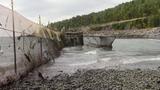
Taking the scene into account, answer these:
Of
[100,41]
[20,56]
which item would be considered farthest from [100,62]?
[100,41]

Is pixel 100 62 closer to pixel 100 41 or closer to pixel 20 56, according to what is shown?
pixel 20 56

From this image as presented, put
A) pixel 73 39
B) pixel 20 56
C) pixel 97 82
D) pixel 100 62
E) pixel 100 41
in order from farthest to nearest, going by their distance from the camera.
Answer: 1. pixel 73 39
2. pixel 100 41
3. pixel 100 62
4. pixel 20 56
5. pixel 97 82

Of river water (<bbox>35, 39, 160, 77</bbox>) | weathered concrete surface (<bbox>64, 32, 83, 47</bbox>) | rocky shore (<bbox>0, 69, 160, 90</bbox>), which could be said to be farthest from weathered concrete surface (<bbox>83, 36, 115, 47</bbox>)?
rocky shore (<bbox>0, 69, 160, 90</bbox>)

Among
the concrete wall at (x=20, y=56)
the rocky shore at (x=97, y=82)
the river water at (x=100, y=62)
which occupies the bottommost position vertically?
the rocky shore at (x=97, y=82)

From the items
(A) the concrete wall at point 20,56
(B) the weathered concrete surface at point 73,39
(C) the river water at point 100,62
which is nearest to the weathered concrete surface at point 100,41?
(B) the weathered concrete surface at point 73,39

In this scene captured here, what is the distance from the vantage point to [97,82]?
739 inches

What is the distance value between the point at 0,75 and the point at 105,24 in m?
180

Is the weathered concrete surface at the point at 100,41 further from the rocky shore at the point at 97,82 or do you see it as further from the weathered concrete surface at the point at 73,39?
the rocky shore at the point at 97,82

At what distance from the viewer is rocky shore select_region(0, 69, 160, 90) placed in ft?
56.6

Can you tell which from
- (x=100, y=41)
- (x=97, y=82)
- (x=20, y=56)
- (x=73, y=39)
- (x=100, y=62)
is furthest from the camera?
(x=73, y=39)

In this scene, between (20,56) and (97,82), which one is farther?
(20,56)

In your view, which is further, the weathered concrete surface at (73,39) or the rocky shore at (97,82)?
the weathered concrete surface at (73,39)

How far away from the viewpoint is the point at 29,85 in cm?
1847

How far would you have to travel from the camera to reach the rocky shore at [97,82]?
17.3 metres
